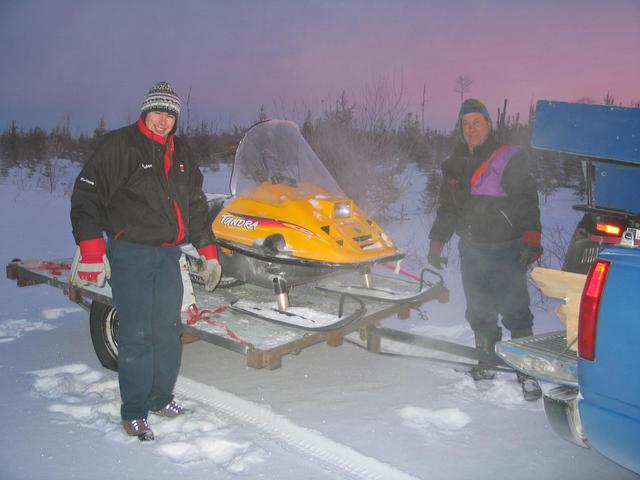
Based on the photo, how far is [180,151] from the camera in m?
3.53

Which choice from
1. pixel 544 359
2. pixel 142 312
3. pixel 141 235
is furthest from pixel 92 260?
pixel 544 359

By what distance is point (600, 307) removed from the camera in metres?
2.16

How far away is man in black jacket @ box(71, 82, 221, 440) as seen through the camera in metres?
3.11

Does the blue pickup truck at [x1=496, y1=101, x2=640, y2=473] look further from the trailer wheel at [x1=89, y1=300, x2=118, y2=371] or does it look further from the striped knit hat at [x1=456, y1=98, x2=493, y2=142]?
the trailer wheel at [x1=89, y1=300, x2=118, y2=371]

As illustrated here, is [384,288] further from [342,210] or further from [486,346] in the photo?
[486,346]

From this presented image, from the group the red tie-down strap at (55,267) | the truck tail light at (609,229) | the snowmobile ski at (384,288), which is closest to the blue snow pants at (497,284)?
the snowmobile ski at (384,288)

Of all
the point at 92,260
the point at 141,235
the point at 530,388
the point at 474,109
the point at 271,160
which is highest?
the point at 474,109

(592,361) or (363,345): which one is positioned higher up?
(592,361)

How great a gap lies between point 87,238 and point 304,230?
1784mm

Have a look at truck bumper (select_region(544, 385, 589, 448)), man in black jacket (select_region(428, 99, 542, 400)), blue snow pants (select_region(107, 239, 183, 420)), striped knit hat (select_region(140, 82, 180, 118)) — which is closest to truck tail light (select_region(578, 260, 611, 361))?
truck bumper (select_region(544, 385, 589, 448))

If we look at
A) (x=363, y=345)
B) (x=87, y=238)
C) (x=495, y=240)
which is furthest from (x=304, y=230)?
(x=87, y=238)

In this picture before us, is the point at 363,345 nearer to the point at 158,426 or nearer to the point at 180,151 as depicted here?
the point at 158,426

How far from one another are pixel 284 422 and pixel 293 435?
0.18 meters

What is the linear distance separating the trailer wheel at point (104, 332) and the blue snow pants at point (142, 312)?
110 centimetres
